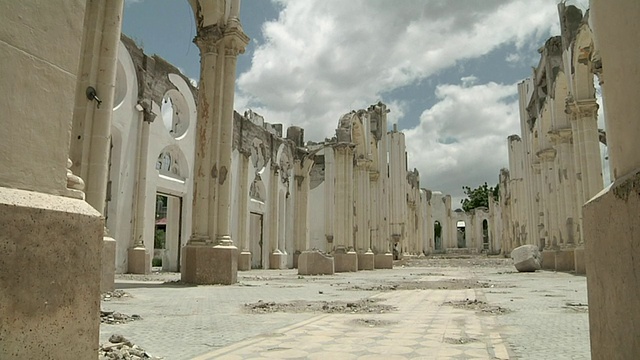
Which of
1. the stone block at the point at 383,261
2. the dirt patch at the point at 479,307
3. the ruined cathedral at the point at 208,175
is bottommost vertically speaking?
the dirt patch at the point at 479,307

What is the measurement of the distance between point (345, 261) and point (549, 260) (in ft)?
31.9

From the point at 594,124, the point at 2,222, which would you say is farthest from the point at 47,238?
the point at 594,124

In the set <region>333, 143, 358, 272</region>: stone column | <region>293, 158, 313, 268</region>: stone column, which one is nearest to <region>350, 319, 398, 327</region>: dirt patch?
<region>333, 143, 358, 272</region>: stone column

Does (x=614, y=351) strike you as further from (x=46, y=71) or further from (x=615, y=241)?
(x=46, y=71)

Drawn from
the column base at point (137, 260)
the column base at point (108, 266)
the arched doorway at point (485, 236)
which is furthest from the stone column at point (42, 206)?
the arched doorway at point (485, 236)

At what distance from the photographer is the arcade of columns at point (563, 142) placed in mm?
18500

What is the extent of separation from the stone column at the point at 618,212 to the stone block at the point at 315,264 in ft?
53.2

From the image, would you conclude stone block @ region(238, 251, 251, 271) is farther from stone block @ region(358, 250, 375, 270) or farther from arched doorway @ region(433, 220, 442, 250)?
arched doorway @ region(433, 220, 442, 250)

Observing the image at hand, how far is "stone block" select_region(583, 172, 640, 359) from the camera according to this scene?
76.5 inches

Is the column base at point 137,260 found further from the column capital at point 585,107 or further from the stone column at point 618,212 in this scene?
the stone column at point 618,212

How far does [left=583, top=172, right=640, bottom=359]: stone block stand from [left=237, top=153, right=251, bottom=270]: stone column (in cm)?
2237

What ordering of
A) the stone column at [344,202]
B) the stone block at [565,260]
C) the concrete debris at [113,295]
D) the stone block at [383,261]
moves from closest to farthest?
the concrete debris at [113,295], the stone block at [565,260], the stone column at [344,202], the stone block at [383,261]

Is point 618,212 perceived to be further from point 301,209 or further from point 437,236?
point 437,236

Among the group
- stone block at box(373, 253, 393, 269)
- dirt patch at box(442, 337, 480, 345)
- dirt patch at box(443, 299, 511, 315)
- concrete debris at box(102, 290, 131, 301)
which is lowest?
dirt patch at box(442, 337, 480, 345)
